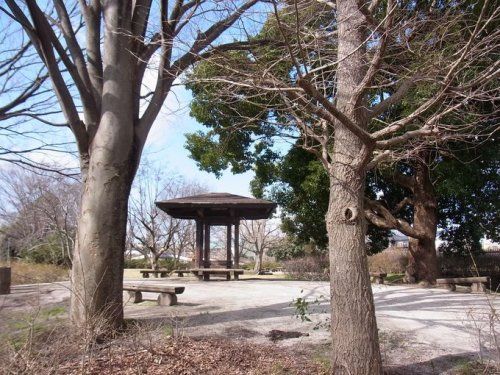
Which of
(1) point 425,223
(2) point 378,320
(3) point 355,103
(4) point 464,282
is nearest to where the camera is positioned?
(3) point 355,103

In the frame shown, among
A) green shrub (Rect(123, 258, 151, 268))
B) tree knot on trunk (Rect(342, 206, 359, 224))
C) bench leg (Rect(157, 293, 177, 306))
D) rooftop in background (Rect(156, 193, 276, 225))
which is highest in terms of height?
rooftop in background (Rect(156, 193, 276, 225))

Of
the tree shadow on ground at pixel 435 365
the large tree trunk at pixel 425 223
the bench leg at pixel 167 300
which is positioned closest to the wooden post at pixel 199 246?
Answer: the large tree trunk at pixel 425 223

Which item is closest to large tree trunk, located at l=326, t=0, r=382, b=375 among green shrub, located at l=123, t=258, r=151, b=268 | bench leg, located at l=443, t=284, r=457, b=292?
bench leg, located at l=443, t=284, r=457, b=292

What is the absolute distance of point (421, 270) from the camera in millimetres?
14797

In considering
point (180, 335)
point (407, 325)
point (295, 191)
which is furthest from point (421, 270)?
point (180, 335)

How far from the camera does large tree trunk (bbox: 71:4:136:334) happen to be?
5.83 meters

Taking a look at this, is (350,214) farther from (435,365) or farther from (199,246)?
(199,246)

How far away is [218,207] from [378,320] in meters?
9.76

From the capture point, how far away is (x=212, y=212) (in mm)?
17172

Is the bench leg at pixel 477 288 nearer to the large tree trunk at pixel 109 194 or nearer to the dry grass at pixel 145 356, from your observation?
the dry grass at pixel 145 356

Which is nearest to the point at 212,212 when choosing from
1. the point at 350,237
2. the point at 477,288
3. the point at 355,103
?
the point at 477,288

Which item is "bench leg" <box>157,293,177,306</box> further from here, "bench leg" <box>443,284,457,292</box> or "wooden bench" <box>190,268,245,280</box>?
"bench leg" <box>443,284,457,292</box>

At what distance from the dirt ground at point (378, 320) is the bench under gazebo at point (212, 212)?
17.3 ft

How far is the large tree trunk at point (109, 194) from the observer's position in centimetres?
583
